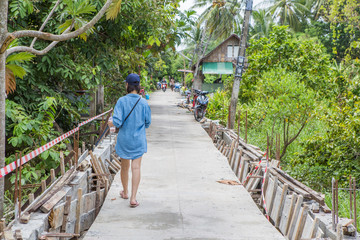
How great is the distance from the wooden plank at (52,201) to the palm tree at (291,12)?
35725mm

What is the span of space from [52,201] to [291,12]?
37364 millimetres

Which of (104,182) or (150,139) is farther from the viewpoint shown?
(150,139)

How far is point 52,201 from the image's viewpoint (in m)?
4.36

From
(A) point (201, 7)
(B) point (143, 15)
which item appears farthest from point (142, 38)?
(A) point (201, 7)

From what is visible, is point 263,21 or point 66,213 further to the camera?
point 263,21

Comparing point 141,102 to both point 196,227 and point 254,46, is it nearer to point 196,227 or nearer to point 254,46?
point 196,227

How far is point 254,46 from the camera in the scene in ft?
62.1

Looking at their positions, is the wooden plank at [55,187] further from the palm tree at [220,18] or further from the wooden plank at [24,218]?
the palm tree at [220,18]

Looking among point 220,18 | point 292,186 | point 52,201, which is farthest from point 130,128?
point 220,18

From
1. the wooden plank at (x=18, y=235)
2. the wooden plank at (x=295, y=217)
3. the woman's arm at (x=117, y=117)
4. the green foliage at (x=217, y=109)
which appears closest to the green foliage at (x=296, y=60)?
the green foliage at (x=217, y=109)

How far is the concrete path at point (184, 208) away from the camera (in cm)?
450

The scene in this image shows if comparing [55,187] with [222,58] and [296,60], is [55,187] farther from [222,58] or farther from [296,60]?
[222,58]

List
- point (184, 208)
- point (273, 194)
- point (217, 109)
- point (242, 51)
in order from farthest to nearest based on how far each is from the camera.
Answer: point (217, 109), point (242, 51), point (273, 194), point (184, 208)

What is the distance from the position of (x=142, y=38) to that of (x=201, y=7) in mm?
22145
